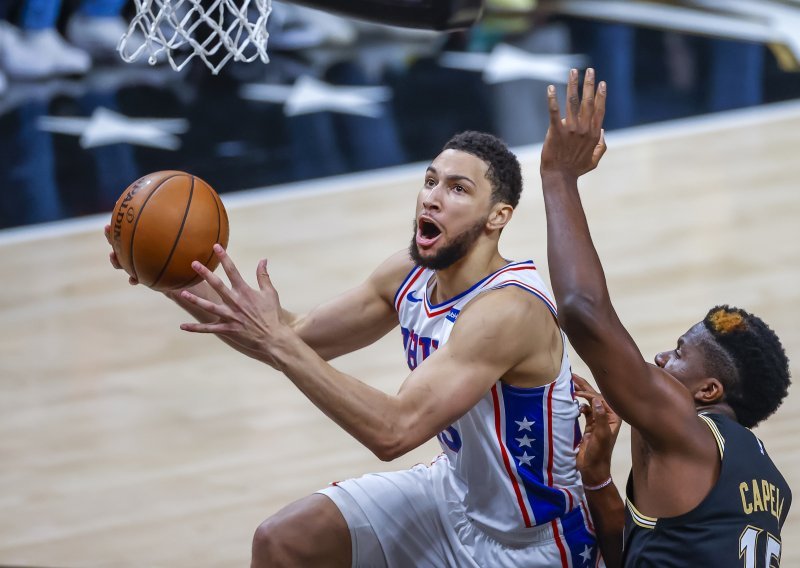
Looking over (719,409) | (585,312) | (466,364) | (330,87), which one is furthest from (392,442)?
(330,87)

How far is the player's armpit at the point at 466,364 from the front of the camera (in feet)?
10.3

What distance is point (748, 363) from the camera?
3.17 meters

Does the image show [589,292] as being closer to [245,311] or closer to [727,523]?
[727,523]

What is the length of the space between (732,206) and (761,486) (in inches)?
195

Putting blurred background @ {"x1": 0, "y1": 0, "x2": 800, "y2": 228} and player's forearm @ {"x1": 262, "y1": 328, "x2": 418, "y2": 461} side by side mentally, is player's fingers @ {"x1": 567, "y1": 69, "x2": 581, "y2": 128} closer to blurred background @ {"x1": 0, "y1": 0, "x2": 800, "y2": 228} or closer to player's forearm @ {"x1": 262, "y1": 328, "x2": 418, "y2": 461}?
player's forearm @ {"x1": 262, "y1": 328, "x2": 418, "y2": 461}

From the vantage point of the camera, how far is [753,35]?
1112cm

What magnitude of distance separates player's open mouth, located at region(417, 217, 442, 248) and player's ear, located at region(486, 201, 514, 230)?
0.16 metres

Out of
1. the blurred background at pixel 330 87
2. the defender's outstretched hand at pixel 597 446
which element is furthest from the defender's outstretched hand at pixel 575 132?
the blurred background at pixel 330 87

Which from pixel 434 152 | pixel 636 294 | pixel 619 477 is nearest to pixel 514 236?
pixel 636 294

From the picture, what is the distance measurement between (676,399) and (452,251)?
90 cm

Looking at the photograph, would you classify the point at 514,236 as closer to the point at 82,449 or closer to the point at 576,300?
the point at 82,449

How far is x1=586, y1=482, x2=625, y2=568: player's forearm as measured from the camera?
11.6ft

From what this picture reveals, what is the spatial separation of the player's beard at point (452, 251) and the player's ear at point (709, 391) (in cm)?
80

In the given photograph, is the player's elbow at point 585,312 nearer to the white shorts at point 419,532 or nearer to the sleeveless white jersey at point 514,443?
the sleeveless white jersey at point 514,443
